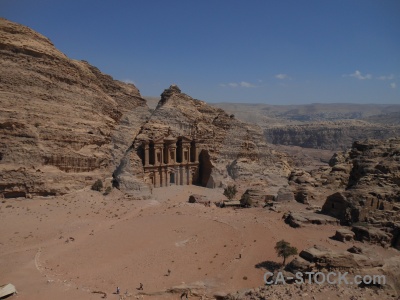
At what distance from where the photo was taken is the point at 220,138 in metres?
42.0

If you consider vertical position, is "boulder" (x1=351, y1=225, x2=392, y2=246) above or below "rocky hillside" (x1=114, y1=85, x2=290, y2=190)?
below

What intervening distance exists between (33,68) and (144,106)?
47.1ft

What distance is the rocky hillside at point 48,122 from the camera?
87.4 ft

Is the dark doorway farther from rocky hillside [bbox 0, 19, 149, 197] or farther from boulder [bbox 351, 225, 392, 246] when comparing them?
Result: boulder [bbox 351, 225, 392, 246]


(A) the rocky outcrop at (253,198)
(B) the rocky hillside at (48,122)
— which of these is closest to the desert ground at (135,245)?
(A) the rocky outcrop at (253,198)

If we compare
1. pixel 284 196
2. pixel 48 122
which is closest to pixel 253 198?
pixel 284 196

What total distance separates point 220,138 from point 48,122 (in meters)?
21.2

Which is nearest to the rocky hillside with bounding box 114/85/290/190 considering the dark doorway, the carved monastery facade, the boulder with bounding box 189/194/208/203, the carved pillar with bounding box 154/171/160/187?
the dark doorway

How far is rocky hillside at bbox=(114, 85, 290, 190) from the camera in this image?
3834cm

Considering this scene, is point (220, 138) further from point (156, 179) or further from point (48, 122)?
point (48, 122)

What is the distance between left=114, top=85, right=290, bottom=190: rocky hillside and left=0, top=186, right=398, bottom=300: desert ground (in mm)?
11344

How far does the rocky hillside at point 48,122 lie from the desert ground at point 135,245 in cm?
201

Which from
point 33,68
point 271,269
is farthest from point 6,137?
point 271,269

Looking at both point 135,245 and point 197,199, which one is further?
point 197,199
